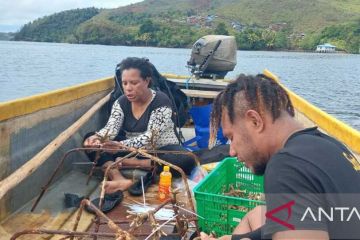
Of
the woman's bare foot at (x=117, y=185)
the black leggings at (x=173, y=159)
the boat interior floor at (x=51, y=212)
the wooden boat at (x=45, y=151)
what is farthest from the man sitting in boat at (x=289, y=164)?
the black leggings at (x=173, y=159)

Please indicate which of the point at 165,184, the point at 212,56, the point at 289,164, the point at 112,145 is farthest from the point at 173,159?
the point at 212,56

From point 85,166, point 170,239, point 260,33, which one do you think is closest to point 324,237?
point 170,239

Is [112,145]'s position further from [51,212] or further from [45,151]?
[45,151]

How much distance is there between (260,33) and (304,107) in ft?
280

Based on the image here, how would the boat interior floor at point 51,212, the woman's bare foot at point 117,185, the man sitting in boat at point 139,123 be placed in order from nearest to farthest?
the boat interior floor at point 51,212 → the woman's bare foot at point 117,185 → the man sitting in boat at point 139,123

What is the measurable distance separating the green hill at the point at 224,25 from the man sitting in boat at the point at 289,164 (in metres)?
76.5

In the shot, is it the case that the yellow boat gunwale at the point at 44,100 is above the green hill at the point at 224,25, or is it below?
below

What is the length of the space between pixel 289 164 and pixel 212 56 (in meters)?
6.87

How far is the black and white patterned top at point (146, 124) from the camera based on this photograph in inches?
180

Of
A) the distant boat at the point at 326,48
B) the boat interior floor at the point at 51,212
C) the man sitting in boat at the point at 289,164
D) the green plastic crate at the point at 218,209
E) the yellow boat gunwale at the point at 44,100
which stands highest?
the man sitting in boat at the point at 289,164

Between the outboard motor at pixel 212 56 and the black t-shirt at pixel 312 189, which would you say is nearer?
the black t-shirt at pixel 312 189

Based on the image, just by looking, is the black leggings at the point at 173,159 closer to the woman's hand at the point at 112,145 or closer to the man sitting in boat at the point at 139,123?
the man sitting in boat at the point at 139,123

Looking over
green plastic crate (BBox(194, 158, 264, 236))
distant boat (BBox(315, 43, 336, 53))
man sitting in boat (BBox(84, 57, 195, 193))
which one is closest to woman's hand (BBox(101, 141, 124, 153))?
man sitting in boat (BBox(84, 57, 195, 193))

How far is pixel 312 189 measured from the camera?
147 centimetres
